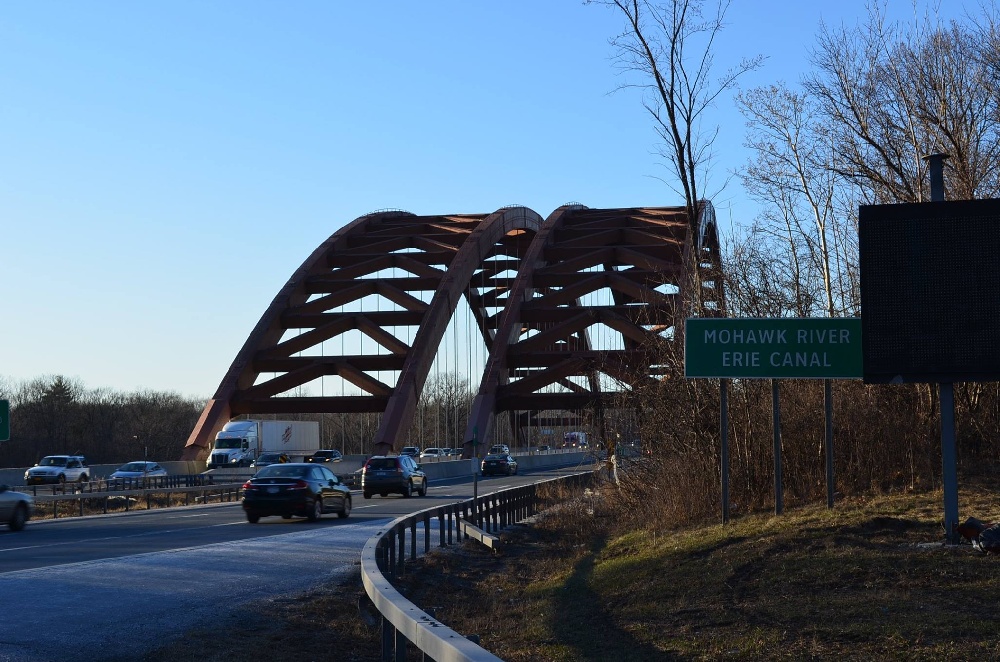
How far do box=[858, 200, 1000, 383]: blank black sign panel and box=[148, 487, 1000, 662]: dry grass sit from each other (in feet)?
6.16

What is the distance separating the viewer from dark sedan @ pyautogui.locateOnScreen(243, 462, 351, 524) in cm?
2733

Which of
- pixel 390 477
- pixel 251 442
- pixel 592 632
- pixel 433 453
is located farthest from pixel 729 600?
pixel 433 453

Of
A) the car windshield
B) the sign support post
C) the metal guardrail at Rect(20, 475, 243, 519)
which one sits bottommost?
the metal guardrail at Rect(20, 475, 243, 519)

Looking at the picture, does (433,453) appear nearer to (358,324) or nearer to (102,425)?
(358,324)

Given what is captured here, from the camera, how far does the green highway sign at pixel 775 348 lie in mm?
16672

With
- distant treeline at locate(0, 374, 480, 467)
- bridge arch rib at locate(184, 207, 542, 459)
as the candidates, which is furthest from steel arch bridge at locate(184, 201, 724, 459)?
distant treeline at locate(0, 374, 480, 467)

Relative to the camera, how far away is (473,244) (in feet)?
212

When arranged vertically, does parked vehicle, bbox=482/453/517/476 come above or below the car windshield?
below

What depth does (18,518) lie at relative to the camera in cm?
2645

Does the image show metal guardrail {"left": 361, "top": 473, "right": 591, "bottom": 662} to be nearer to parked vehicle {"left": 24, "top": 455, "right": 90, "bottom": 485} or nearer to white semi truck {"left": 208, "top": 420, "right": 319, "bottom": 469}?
parked vehicle {"left": 24, "top": 455, "right": 90, "bottom": 485}

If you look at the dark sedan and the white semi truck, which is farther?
the white semi truck

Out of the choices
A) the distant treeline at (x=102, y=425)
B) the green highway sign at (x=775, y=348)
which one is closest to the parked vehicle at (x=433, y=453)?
the distant treeline at (x=102, y=425)

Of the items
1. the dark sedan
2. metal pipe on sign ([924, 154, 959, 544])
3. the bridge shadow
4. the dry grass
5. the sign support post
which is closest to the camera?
→ the dry grass

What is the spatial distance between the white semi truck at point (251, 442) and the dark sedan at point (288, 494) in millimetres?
35608
